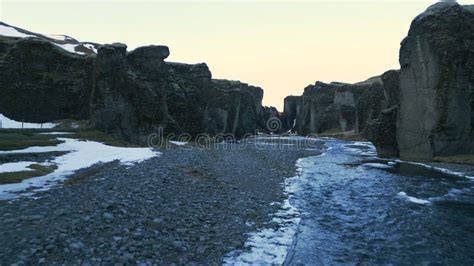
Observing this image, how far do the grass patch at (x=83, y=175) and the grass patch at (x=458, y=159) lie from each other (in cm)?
3854

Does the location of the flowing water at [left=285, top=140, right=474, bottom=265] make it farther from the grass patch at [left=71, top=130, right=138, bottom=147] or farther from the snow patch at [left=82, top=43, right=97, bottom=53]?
the snow patch at [left=82, top=43, right=97, bottom=53]

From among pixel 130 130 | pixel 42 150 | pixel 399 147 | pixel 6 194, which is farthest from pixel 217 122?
pixel 6 194

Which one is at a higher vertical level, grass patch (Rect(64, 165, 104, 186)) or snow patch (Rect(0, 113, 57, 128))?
snow patch (Rect(0, 113, 57, 128))

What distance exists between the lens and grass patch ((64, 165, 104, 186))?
1801 centimetres

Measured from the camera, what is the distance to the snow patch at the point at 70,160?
1617cm

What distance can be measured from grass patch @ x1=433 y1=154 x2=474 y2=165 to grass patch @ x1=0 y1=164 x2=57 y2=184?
136ft

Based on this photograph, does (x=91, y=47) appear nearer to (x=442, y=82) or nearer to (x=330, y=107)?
(x=330, y=107)

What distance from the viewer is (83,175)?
20.1 metres

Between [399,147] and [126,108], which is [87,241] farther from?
[399,147]

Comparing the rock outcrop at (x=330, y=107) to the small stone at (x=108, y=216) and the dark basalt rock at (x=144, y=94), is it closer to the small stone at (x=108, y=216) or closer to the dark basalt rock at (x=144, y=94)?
the dark basalt rock at (x=144, y=94)

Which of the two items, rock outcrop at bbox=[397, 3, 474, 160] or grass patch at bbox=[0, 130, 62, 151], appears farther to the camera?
rock outcrop at bbox=[397, 3, 474, 160]

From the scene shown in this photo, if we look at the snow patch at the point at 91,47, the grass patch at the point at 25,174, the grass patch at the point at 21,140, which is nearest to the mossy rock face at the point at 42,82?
the grass patch at the point at 21,140

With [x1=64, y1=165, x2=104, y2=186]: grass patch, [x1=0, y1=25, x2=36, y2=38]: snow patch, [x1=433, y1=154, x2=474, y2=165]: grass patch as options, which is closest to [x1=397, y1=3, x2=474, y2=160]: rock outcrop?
[x1=433, y1=154, x2=474, y2=165]: grass patch

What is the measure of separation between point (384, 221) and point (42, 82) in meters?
58.3
